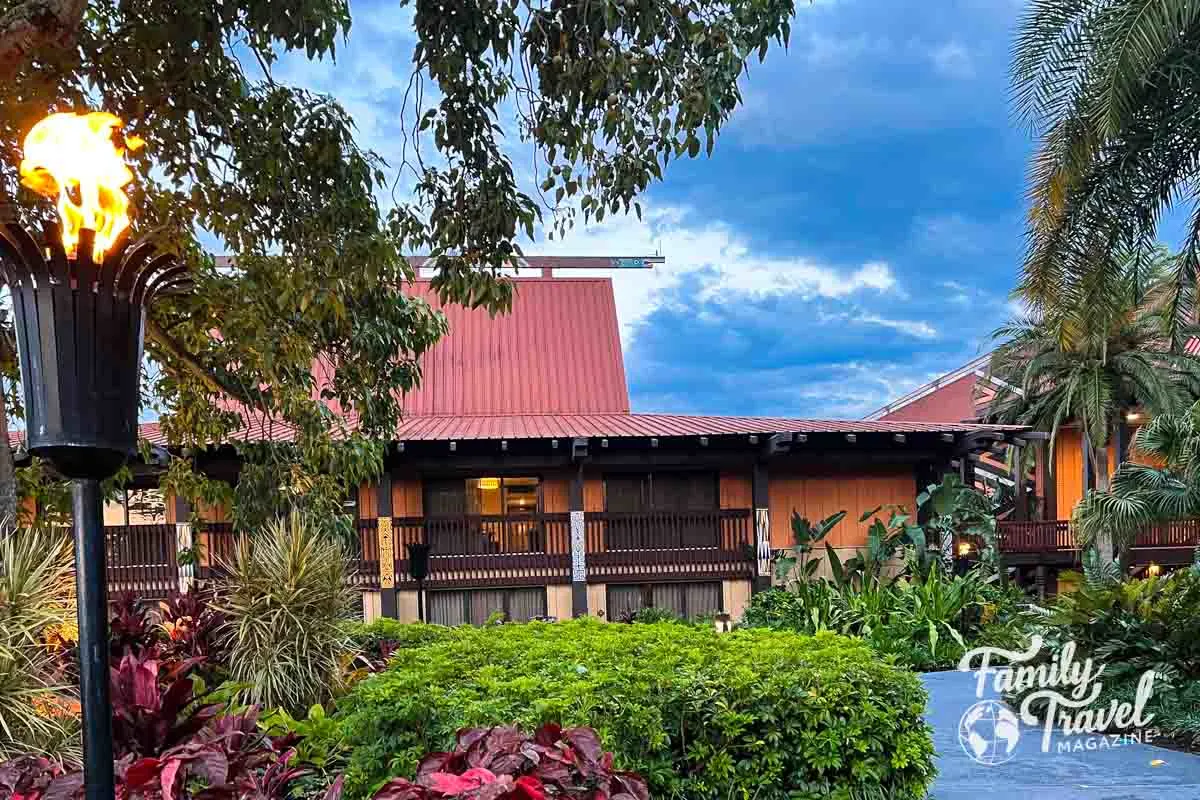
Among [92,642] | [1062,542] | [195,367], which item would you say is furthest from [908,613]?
[92,642]

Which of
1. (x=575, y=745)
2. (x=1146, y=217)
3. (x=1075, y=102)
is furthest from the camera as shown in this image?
(x=1146, y=217)

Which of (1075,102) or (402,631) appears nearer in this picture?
(1075,102)

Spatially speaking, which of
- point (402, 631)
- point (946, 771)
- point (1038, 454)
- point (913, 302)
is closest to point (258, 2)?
point (402, 631)

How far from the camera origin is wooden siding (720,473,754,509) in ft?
56.5

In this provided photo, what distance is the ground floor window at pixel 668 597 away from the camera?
52.6 feet

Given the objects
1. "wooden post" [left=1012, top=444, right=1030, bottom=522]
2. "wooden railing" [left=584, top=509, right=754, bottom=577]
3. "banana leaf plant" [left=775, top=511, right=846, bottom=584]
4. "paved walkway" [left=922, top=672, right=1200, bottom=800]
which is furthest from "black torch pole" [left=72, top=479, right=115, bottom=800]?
"wooden post" [left=1012, top=444, right=1030, bottom=522]

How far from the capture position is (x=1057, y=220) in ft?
25.6

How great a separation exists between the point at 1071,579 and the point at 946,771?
4253 mm

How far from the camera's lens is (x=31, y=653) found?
448 centimetres

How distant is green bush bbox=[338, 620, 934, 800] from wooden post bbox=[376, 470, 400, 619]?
10392mm

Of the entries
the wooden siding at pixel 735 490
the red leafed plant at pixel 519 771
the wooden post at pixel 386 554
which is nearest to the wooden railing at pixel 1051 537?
the wooden siding at pixel 735 490

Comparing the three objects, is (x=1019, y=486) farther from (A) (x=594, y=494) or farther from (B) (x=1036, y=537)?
(A) (x=594, y=494)

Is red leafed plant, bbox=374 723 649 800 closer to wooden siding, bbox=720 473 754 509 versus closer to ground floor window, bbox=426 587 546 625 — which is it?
ground floor window, bbox=426 587 546 625

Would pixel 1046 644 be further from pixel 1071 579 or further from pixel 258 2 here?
pixel 258 2
